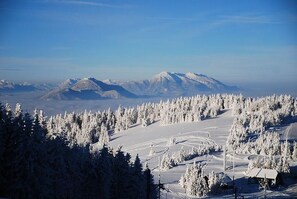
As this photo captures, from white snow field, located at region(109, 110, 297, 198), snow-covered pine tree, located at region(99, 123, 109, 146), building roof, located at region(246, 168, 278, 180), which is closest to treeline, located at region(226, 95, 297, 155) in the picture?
white snow field, located at region(109, 110, 297, 198)

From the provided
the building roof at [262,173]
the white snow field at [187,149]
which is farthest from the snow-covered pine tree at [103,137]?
the building roof at [262,173]

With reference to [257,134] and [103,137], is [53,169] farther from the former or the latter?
[103,137]

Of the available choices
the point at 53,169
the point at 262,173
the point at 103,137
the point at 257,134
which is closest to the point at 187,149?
the point at 257,134

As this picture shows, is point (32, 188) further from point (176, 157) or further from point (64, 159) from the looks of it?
point (176, 157)

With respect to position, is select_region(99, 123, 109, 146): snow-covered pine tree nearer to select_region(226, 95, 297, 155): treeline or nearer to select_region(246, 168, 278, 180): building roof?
select_region(226, 95, 297, 155): treeline

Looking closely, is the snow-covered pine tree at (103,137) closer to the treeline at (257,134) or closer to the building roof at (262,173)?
the treeline at (257,134)
